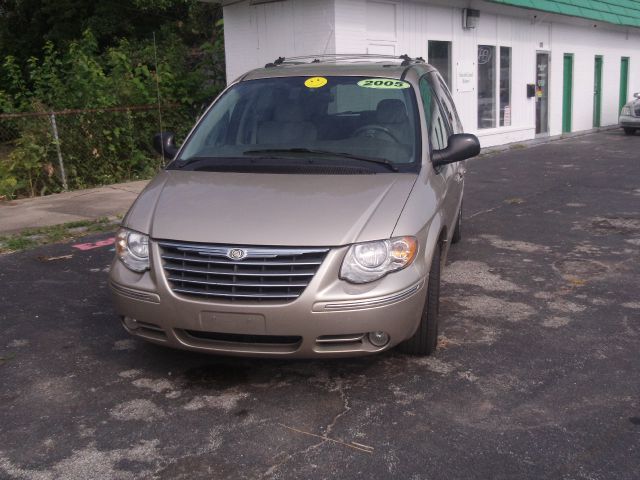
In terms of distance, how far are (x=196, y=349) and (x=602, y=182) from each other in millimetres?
9693

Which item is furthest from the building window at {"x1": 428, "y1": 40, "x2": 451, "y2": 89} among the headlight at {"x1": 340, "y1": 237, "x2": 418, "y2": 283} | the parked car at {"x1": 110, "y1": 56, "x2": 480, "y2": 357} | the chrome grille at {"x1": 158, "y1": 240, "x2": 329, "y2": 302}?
the chrome grille at {"x1": 158, "y1": 240, "x2": 329, "y2": 302}

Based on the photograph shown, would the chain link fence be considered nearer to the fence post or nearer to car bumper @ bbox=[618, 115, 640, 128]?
the fence post

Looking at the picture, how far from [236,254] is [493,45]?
1455 cm

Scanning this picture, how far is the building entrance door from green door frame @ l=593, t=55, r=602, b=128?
12.0 feet

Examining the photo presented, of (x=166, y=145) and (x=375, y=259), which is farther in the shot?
(x=166, y=145)

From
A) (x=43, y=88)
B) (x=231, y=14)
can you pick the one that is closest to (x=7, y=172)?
(x=43, y=88)

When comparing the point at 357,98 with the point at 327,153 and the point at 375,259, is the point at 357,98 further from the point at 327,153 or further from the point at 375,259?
the point at 375,259

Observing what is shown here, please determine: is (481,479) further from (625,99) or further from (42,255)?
(625,99)

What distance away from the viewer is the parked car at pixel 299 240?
3.63m

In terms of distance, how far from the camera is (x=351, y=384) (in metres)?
4.06

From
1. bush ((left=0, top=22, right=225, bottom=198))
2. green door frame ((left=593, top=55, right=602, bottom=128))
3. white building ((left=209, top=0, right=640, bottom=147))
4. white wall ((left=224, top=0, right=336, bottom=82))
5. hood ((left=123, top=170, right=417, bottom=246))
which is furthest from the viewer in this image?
green door frame ((left=593, top=55, right=602, bottom=128))

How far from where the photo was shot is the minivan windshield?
185 inches

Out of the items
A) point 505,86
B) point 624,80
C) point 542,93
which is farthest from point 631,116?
point 505,86

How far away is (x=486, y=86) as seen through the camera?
16.6 m
